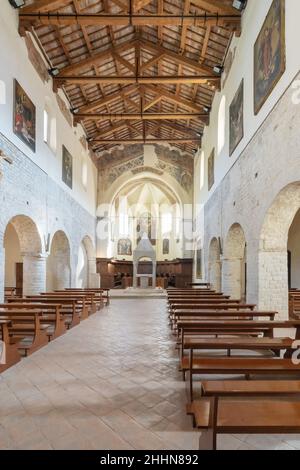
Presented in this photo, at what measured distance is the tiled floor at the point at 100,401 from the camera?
3.15 meters

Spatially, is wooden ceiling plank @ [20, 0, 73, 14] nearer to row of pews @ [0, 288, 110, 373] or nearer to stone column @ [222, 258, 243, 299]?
row of pews @ [0, 288, 110, 373]

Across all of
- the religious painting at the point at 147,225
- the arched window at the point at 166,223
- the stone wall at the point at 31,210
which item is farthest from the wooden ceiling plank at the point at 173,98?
the religious painting at the point at 147,225

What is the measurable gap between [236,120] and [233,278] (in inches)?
207

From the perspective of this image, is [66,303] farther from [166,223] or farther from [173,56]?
[166,223]

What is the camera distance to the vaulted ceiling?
418 inches

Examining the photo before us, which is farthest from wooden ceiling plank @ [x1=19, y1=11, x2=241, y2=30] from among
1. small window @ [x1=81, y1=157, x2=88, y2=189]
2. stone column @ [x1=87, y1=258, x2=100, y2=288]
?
stone column @ [x1=87, y1=258, x2=100, y2=288]

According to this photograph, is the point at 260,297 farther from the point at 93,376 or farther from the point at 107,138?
the point at 107,138

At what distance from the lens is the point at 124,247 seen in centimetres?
2947

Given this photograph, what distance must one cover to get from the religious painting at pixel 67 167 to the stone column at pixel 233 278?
7.59 metres

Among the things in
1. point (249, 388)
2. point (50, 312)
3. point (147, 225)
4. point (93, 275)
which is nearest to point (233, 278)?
point (50, 312)

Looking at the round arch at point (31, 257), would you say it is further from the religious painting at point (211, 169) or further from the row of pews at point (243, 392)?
the row of pews at point (243, 392)

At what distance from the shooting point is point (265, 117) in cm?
845

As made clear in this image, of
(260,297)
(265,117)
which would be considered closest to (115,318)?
(260,297)

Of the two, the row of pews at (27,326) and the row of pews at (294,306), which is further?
the row of pews at (294,306)
